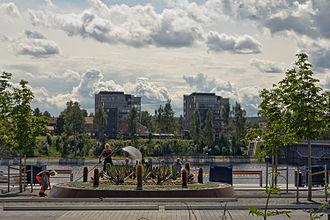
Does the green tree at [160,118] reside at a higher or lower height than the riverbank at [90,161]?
higher

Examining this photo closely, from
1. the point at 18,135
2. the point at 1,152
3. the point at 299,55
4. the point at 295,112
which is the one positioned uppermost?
the point at 299,55

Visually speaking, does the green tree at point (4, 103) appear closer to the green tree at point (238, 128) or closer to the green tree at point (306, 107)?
the green tree at point (306, 107)

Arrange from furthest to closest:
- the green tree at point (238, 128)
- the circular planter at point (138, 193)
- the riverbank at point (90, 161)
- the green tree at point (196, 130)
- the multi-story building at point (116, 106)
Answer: the multi-story building at point (116, 106) < the green tree at point (196, 130) < the green tree at point (238, 128) < the riverbank at point (90, 161) < the circular planter at point (138, 193)

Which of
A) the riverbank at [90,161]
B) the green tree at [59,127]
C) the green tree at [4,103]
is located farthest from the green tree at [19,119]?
the green tree at [59,127]

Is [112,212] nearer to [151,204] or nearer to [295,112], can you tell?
[151,204]

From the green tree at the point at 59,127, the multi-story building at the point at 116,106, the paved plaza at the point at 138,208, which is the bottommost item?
the paved plaza at the point at 138,208

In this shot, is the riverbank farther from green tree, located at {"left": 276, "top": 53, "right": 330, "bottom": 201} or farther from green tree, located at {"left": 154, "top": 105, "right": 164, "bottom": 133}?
green tree, located at {"left": 276, "top": 53, "right": 330, "bottom": 201}

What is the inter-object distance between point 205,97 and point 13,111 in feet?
543

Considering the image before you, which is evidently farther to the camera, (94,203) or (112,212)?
(94,203)

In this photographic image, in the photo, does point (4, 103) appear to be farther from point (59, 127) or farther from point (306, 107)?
point (59, 127)

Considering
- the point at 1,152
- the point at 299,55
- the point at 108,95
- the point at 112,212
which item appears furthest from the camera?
the point at 108,95

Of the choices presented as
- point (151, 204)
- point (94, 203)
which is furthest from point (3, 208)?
point (151, 204)

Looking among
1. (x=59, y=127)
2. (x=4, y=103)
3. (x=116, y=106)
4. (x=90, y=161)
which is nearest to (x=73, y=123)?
(x=59, y=127)

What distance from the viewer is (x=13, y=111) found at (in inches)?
974
